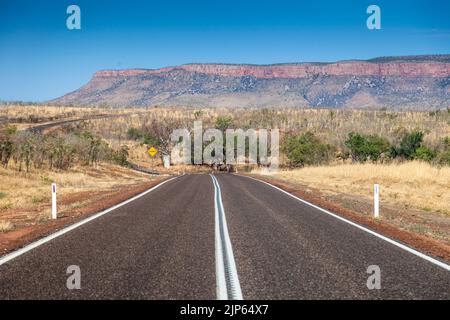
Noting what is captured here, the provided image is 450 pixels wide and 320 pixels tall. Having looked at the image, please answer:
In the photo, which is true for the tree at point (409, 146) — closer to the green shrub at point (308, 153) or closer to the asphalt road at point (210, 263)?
the green shrub at point (308, 153)

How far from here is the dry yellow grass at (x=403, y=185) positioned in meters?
20.0

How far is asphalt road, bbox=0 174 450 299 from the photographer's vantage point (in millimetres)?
6219

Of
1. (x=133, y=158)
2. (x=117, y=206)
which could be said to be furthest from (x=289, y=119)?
(x=117, y=206)

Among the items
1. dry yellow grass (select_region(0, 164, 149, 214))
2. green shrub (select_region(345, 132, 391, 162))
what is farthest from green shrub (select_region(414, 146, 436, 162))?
dry yellow grass (select_region(0, 164, 149, 214))

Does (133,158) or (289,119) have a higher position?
(289,119)

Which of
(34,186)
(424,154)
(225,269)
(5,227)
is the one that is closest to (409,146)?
(424,154)

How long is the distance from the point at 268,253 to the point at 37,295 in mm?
4065

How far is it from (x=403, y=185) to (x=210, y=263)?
20949 mm

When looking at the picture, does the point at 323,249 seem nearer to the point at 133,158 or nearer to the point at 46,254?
the point at 46,254

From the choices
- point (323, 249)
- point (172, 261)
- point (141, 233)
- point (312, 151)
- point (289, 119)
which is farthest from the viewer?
point (289, 119)

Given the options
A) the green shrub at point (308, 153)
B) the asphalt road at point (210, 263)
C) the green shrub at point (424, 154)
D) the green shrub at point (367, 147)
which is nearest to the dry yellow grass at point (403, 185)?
the asphalt road at point (210, 263)

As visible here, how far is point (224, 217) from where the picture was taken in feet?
44.8

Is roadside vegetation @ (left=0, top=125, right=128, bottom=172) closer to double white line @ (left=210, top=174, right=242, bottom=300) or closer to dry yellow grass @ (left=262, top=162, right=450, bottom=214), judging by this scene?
dry yellow grass @ (left=262, top=162, right=450, bottom=214)
